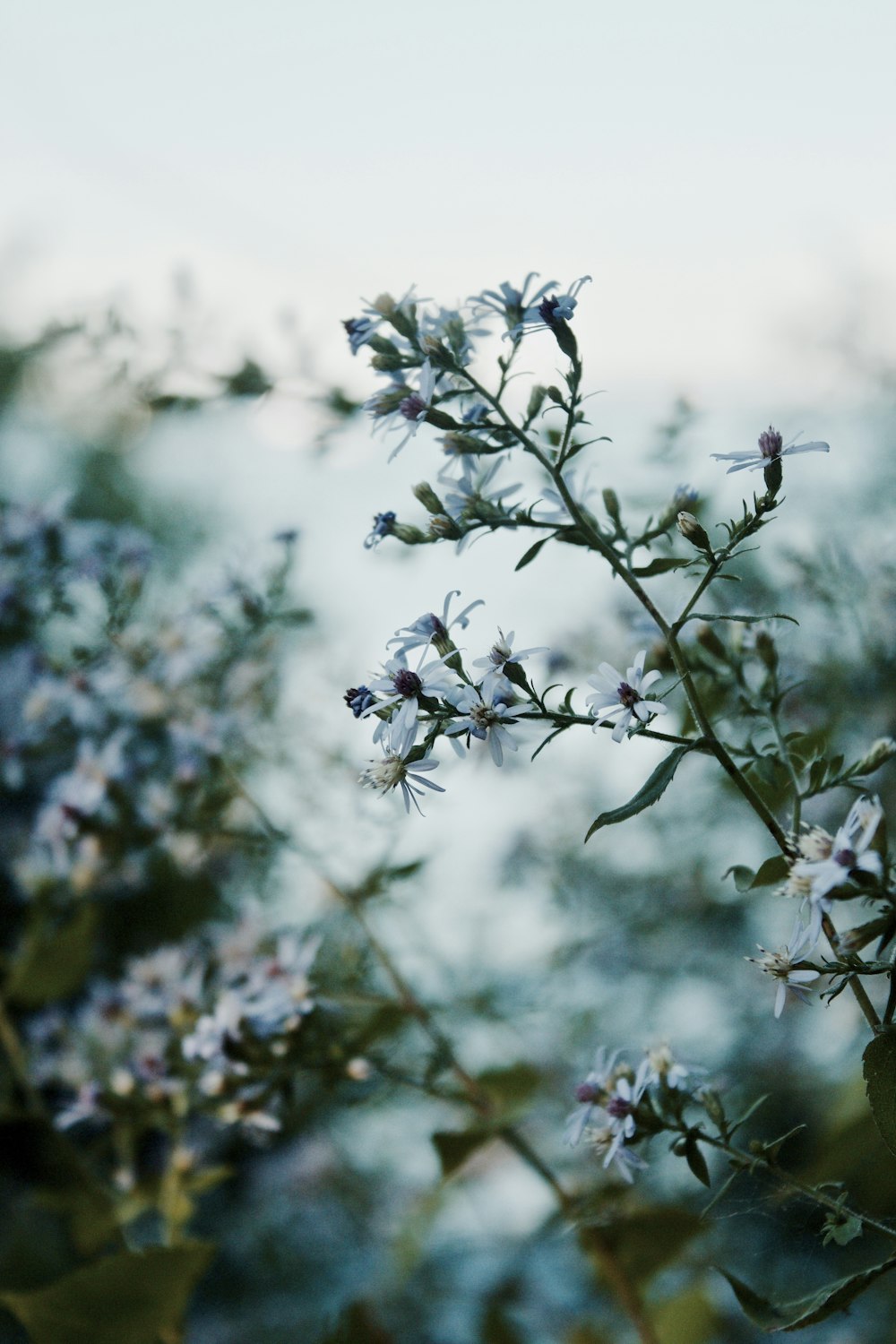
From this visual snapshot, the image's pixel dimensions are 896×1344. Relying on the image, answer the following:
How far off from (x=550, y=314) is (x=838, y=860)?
188 millimetres

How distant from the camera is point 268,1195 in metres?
0.98

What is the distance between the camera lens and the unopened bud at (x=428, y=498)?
1.21 ft

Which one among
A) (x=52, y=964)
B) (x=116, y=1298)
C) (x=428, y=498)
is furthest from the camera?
(x=52, y=964)

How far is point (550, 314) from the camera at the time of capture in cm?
35

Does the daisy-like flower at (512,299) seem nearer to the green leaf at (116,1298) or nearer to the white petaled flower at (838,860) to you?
the white petaled flower at (838,860)

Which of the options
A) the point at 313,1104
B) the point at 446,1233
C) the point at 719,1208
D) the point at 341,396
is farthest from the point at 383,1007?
the point at 446,1233

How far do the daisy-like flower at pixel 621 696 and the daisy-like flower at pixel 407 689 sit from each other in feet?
0.14

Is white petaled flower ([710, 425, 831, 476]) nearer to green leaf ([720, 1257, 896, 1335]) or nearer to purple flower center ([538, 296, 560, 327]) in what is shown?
purple flower center ([538, 296, 560, 327])

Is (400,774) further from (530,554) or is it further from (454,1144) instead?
(454,1144)

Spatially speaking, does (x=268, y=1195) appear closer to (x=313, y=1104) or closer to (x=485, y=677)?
(x=313, y=1104)

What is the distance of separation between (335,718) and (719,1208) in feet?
1.32

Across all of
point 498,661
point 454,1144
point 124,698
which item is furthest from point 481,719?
point 124,698

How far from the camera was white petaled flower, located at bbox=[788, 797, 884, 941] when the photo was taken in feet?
0.86

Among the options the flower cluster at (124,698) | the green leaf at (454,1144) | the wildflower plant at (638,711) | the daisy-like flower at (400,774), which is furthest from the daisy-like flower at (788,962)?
the flower cluster at (124,698)
